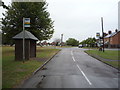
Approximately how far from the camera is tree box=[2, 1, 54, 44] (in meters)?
28.7

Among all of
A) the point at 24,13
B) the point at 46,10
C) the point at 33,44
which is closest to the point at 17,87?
the point at 33,44

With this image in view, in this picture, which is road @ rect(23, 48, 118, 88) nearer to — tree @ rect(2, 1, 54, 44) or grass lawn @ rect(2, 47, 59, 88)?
grass lawn @ rect(2, 47, 59, 88)

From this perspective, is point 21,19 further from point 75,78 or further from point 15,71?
point 75,78

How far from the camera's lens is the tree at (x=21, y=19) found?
28.7 meters

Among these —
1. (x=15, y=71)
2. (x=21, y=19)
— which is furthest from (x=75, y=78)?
(x=21, y=19)

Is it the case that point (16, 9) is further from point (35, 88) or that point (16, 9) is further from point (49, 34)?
point (35, 88)

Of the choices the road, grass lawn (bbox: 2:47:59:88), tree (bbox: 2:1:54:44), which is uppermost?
tree (bbox: 2:1:54:44)

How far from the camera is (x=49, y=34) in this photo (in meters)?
32.5

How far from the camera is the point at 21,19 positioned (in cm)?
2905

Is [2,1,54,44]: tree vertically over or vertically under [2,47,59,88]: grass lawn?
over

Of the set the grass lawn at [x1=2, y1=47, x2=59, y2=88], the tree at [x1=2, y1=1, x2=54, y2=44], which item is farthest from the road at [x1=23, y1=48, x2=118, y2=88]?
the tree at [x1=2, y1=1, x2=54, y2=44]

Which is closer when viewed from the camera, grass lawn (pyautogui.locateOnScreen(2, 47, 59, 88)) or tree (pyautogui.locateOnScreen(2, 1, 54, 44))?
grass lawn (pyautogui.locateOnScreen(2, 47, 59, 88))

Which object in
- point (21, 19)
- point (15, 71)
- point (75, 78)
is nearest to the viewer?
point (75, 78)

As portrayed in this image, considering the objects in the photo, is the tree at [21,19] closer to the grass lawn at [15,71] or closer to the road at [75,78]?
the grass lawn at [15,71]
